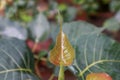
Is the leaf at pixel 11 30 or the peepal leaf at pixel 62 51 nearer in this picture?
the peepal leaf at pixel 62 51

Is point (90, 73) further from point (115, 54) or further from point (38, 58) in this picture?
point (38, 58)

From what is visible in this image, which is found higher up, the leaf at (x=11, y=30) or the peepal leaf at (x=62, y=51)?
the peepal leaf at (x=62, y=51)

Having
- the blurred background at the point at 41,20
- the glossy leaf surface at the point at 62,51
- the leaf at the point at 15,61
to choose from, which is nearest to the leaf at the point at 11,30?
the blurred background at the point at 41,20

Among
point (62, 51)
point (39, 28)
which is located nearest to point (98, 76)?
point (62, 51)

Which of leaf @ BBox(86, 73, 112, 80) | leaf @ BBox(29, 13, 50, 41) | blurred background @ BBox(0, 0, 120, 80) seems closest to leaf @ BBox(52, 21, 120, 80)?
leaf @ BBox(86, 73, 112, 80)

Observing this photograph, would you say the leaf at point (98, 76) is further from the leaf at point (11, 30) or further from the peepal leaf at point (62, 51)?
the leaf at point (11, 30)

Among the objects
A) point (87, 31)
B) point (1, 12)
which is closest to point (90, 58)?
point (87, 31)

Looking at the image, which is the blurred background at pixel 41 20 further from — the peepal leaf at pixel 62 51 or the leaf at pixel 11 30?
the peepal leaf at pixel 62 51
